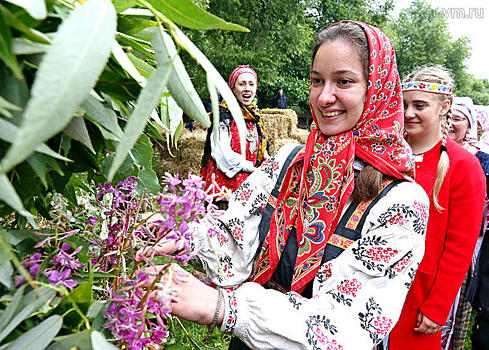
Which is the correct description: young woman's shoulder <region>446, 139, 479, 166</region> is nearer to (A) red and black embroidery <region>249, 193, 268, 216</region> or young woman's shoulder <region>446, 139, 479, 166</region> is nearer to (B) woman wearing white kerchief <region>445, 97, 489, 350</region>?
(B) woman wearing white kerchief <region>445, 97, 489, 350</region>

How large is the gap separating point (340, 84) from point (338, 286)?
0.61m

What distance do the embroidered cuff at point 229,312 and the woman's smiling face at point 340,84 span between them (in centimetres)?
67

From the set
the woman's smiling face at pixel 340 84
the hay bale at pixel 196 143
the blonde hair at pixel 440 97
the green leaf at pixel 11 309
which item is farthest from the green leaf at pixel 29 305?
the hay bale at pixel 196 143

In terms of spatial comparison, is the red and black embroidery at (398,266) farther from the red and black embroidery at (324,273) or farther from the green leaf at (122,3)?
the green leaf at (122,3)

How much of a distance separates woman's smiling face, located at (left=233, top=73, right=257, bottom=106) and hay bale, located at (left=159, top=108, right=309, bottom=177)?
1.96 metres

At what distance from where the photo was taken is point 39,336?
39 cm

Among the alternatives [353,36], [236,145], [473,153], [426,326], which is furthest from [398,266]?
[236,145]

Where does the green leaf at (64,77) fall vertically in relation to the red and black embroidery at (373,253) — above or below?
above

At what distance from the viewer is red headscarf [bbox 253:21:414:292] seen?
126 centimetres

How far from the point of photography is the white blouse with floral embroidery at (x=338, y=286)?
0.93 meters

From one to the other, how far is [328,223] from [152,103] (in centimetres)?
100

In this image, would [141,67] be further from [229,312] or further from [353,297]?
[353,297]

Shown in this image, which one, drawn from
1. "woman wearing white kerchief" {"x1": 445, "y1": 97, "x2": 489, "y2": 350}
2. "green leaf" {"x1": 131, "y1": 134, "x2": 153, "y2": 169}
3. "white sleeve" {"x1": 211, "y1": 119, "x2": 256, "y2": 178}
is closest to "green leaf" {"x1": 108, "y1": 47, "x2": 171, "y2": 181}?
"green leaf" {"x1": 131, "y1": 134, "x2": 153, "y2": 169}

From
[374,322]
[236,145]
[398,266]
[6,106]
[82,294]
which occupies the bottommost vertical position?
[236,145]
